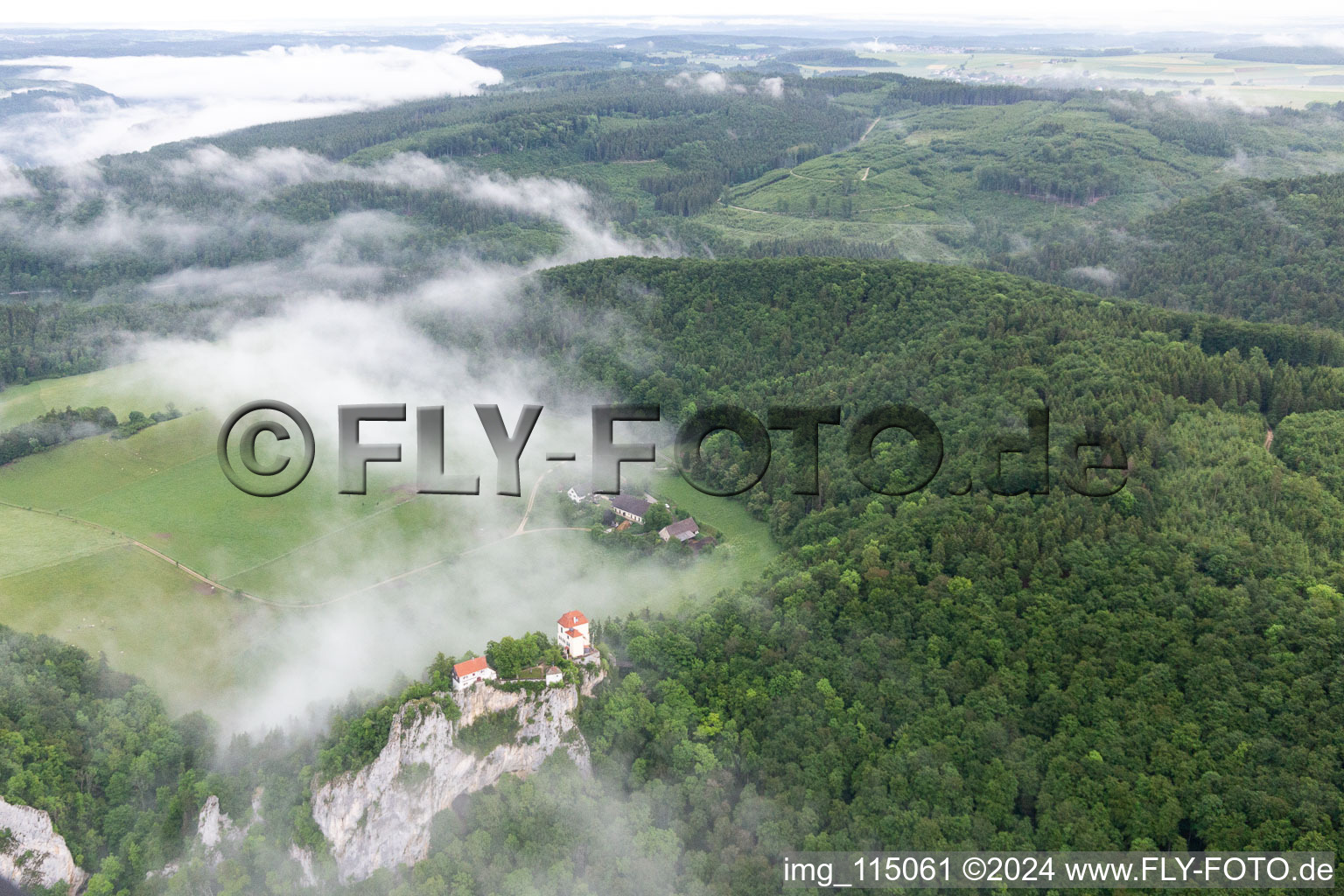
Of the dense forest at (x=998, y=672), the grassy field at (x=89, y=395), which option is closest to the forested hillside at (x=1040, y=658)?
the dense forest at (x=998, y=672)

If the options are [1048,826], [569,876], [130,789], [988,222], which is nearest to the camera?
[1048,826]

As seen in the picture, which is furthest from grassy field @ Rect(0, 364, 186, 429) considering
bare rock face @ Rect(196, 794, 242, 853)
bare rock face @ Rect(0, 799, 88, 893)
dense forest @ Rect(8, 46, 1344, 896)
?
bare rock face @ Rect(196, 794, 242, 853)

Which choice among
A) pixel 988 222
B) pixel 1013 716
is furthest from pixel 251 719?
pixel 988 222

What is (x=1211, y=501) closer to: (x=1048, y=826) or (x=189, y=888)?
(x=1048, y=826)

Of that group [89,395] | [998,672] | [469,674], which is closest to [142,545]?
[89,395]

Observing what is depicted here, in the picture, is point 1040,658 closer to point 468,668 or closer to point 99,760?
point 468,668

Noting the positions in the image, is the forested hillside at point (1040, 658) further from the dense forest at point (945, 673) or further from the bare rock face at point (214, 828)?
the bare rock face at point (214, 828)
